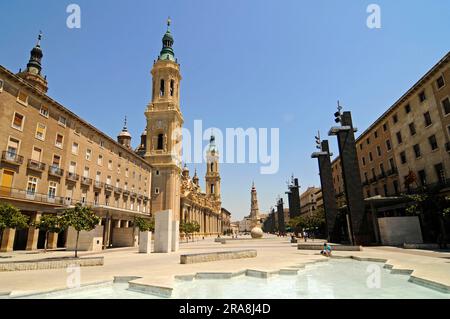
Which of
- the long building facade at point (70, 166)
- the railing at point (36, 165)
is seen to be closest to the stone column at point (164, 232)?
the long building facade at point (70, 166)

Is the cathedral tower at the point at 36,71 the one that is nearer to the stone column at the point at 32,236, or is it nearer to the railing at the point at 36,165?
the railing at the point at 36,165

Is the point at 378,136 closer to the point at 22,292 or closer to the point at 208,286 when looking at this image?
the point at 208,286

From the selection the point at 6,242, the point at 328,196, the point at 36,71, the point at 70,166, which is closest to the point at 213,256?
Answer: the point at 328,196

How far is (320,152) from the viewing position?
1328 inches

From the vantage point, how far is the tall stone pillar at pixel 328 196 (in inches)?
1195

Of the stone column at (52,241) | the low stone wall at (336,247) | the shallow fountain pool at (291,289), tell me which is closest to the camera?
the shallow fountain pool at (291,289)

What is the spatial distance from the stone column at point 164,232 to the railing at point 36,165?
13809 millimetres

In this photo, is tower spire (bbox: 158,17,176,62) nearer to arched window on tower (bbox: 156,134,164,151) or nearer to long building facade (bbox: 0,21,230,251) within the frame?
long building facade (bbox: 0,21,230,251)

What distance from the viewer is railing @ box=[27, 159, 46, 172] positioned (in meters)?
26.5

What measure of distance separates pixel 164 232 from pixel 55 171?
1517 centimetres

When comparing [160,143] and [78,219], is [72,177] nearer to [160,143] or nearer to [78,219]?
[78,219]

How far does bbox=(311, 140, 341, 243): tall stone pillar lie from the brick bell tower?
3368 cm

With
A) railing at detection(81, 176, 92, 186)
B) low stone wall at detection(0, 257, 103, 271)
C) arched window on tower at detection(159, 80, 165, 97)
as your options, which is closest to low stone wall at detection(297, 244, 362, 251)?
low stone wall at detection(0, 257, 103, 271)
